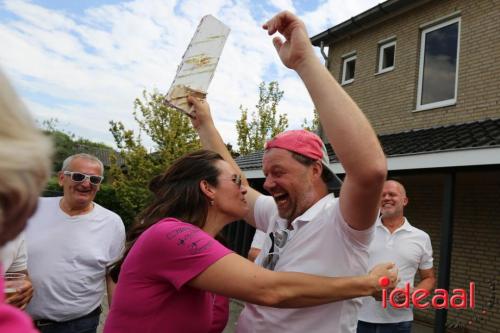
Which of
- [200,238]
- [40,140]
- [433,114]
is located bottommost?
[200,238]

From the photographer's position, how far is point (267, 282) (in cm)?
153

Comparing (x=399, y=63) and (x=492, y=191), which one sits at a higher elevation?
(x=399, y=63)

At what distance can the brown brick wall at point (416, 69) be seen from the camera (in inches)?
318

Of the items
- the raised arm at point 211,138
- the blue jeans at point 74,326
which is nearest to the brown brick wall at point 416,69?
the raised arm at point 211,138

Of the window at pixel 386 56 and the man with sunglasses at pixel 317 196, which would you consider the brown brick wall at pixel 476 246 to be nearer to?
the window at pixel 386 56

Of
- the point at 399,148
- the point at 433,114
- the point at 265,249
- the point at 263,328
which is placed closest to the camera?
the point at 263,328

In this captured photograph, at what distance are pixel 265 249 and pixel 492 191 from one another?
707cm

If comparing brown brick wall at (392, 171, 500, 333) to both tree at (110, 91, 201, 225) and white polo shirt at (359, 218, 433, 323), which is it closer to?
white polo shirt at (359, 218, 433, 323)

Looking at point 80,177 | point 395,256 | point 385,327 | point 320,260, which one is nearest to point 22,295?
point 80,177

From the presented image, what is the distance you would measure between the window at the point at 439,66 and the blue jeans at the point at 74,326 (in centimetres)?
777

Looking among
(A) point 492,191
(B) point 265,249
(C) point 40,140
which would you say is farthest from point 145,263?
(A) point 492,191

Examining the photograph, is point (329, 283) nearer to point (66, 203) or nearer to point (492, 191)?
point (66, 203)

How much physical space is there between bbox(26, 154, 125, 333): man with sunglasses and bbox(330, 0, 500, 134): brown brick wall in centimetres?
717

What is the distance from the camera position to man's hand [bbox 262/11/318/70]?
156 cm
